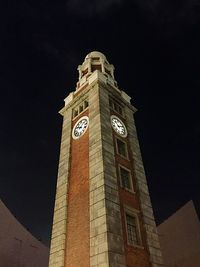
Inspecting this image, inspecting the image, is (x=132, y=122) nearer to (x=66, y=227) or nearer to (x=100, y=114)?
(x=100, y=114)

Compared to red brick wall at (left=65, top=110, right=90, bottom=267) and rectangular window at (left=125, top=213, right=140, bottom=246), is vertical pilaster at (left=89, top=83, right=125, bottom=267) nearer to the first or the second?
red brick wall at (left=65, top=110, right=90, bottom=267)

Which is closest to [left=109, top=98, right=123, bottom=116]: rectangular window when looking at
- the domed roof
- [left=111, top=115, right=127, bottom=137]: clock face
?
[left=111, top=115, right=127, bottom=137]: clock face

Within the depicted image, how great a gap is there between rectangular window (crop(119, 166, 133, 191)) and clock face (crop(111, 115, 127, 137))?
3942 mm

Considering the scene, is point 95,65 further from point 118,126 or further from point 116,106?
point 118,126

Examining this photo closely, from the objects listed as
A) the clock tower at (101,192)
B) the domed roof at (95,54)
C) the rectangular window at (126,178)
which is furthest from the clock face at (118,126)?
the domed roof at (95,54)

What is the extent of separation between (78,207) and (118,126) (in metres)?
8.48

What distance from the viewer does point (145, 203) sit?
18828mm

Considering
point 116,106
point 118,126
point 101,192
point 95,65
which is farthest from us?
point 95,65

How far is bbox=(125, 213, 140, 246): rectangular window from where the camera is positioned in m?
15.8

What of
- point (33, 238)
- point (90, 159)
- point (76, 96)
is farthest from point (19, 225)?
point (90, 159)

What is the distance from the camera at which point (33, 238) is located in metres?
39.3

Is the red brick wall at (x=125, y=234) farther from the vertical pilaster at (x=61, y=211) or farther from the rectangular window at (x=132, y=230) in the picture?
the vertical pilaster at (x=61, y=211)

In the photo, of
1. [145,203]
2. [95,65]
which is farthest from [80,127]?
[95,65]

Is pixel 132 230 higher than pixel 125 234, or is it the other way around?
pixel 132 230
